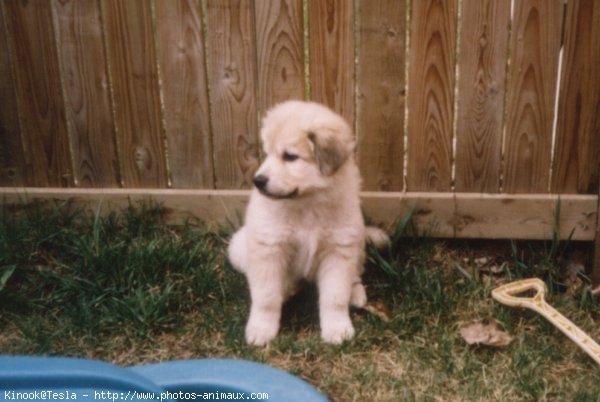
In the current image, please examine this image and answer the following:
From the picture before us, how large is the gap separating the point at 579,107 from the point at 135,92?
2214 millimetres

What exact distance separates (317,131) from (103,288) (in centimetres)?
126

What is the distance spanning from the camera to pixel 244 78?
332 centimetres

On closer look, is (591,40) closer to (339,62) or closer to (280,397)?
(339,62)

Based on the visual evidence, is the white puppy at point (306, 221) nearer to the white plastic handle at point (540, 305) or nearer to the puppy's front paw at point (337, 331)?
the puppy's front paw at point (337, 331)

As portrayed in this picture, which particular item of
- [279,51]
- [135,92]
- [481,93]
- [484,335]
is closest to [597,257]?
[484,335]

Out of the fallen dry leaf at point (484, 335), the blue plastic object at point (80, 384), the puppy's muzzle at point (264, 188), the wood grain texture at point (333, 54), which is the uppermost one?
the wood grain texture at point (333, 54)

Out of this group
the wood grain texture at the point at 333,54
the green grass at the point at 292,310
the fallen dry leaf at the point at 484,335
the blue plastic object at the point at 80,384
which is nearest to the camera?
the blue plastic object at the point at 80,384

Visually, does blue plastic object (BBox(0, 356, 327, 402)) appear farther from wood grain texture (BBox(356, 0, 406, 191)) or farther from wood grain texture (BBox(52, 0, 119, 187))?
wood grain texture (BBox(52, 0, 119, 187))

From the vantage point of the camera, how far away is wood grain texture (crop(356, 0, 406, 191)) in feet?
10.3

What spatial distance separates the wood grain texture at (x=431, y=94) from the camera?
123 inches

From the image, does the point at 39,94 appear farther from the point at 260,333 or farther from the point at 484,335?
the point at 484,335

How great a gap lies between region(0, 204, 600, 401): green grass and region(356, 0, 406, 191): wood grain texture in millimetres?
→ 314

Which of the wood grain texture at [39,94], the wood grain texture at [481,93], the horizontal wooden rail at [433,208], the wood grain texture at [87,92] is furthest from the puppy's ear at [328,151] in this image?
the wood grain texture at [39,94]

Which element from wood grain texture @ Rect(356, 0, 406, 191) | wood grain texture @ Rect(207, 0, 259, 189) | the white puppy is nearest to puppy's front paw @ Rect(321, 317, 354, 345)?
the white puppy
